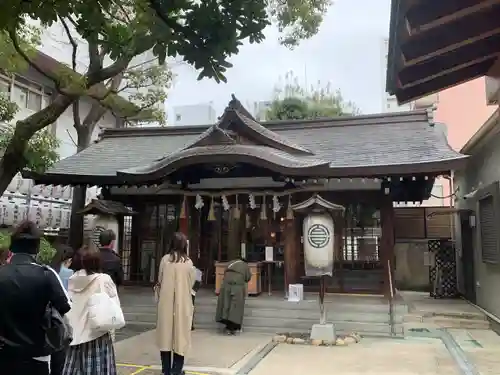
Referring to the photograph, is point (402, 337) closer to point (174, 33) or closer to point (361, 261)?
point (361, 261)

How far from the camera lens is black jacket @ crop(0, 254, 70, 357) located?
3271 millimetres

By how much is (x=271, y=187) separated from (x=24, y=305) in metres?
8.89

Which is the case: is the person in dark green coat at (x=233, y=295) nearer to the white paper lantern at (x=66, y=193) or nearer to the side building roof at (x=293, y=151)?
the side building roof at (x=293, y=151)

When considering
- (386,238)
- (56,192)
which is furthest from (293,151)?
(56,192)

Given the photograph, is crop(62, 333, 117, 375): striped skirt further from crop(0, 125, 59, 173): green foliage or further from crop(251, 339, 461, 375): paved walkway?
crop(0, 125, 59, 173): green foliage

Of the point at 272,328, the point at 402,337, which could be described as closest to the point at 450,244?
the point at 402,337

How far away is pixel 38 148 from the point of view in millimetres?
11914

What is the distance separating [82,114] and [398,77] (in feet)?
53.9

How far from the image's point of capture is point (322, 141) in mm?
13461

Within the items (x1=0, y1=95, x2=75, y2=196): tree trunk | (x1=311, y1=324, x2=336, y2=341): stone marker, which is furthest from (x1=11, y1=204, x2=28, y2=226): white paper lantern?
(x1=311, y1=324, x2=336, y2=341): stone marker

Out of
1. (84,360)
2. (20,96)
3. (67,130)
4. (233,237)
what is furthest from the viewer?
(67,130)

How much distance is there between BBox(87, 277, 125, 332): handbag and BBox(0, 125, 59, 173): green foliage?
7004mm

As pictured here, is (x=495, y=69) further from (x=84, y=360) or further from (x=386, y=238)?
(x=84, y=360)

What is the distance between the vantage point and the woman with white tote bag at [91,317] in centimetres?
→ 452
